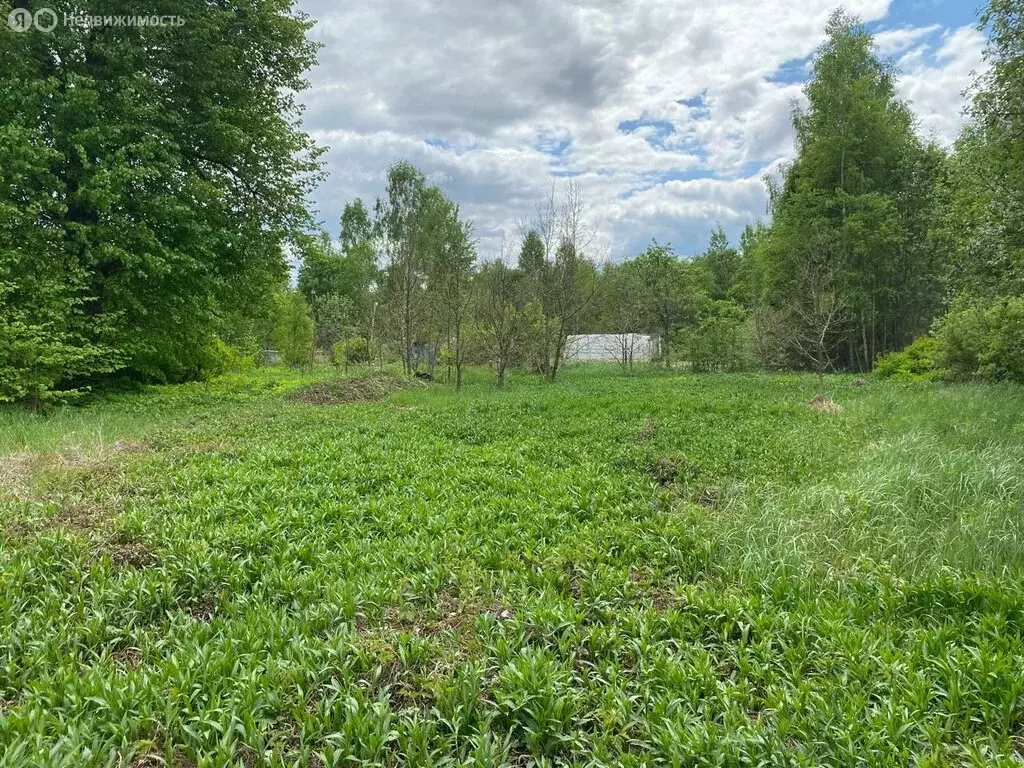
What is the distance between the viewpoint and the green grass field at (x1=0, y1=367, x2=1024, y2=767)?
2.16 meters

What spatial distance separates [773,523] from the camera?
14.6ft

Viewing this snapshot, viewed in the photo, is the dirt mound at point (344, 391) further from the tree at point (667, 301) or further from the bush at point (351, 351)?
the tree at point (667, 301)

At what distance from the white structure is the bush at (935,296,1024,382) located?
12.8 metres

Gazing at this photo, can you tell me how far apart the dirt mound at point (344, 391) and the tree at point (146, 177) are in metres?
2.80

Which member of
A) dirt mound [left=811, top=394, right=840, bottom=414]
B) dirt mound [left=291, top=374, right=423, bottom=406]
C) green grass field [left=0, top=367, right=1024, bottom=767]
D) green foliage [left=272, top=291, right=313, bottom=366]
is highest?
green foliage [left=272, top=291, right=313, bottom=366]

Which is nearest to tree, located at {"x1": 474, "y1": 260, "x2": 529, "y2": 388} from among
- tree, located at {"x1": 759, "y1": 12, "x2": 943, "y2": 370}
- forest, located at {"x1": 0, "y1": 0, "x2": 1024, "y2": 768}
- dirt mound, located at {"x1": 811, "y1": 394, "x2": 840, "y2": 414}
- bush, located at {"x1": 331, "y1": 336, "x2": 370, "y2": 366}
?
forest, located at {"x1": 0, "y1": 0, "x2": 1024, "y2": 768}

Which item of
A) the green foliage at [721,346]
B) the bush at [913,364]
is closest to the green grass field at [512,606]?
the bush at [913,364]

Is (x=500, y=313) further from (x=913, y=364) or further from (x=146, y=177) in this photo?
(x=913, y=364)

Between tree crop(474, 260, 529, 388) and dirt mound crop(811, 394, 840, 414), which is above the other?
tree crop(474, 260, 529, 388)

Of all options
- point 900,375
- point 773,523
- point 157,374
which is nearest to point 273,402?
point 157,374

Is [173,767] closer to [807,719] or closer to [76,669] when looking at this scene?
[76,669]

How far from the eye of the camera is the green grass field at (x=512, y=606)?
216 centimetres

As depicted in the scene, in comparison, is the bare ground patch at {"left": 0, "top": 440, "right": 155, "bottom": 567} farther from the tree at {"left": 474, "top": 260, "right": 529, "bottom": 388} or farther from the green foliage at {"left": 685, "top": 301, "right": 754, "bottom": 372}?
the green foliage at {"left": 685, "top": 301, "right": 754, "bottom": 372}

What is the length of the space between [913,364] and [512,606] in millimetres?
20281
